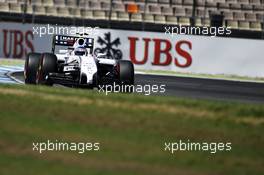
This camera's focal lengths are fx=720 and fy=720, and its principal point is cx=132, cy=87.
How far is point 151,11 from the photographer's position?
33.1m

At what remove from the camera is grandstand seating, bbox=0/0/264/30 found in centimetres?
3156

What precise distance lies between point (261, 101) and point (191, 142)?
8896mm

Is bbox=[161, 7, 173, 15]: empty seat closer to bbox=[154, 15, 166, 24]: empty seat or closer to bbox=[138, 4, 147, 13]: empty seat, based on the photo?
bbox=[154, 15, 166, 24]: empty seat

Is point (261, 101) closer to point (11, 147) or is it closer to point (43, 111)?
point (43, 111)

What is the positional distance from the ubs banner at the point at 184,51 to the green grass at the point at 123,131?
13.7 m

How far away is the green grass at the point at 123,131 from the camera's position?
31.4 ft

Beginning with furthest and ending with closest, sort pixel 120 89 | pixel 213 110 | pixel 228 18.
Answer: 1. pixel 228 18
2. pixel 120 89
3. pixel 213 110

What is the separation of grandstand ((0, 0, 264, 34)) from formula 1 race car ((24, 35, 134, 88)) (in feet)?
41.6

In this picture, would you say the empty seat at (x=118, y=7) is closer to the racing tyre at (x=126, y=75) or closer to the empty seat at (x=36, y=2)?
the empty seat at (x=36, y=2)

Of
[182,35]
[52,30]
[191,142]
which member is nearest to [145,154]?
[191,142]

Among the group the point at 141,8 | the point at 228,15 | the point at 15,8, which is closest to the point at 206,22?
the point at 228,15

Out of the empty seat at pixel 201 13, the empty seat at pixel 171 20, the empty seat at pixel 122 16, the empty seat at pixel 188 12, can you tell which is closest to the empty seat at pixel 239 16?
the empty seat at pixel 201 13

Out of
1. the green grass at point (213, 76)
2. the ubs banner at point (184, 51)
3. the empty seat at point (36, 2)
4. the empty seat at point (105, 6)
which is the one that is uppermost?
the empty seat at point (36, 2)

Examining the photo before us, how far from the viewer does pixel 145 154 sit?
10.1 m
